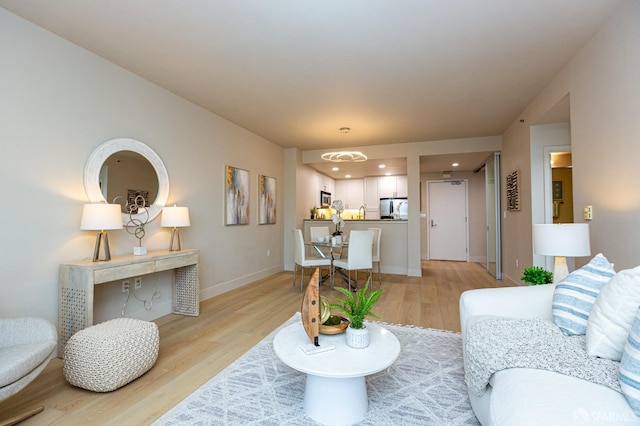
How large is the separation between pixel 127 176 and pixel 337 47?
2271 millimetres

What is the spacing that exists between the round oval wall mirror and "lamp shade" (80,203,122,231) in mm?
283

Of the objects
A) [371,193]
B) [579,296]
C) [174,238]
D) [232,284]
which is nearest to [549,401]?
[579,296]

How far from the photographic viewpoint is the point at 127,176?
283 centimetres

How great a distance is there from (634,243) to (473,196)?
5596 millimetres

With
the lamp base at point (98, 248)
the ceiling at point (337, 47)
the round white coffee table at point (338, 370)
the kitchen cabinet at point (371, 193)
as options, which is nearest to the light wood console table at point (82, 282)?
the lamp base at point (98, 248)

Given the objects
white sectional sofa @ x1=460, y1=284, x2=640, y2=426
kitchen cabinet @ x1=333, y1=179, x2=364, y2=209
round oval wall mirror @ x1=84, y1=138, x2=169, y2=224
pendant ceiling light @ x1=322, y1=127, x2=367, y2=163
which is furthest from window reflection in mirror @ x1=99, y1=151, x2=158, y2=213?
kitchen cabinet @ x1=333, y1=179, x2=364, y2=209

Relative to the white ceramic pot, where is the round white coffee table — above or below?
below

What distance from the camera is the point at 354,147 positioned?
5883mm

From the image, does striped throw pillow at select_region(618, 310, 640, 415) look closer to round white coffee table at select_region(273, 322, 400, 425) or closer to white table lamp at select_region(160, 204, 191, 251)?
round white coffee table at select_region(273, 322, 400, 425)

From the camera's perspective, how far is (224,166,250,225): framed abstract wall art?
422cm

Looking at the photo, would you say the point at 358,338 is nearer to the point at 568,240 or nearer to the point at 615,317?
the point at 615,317

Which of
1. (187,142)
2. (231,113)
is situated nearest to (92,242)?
(187,142)

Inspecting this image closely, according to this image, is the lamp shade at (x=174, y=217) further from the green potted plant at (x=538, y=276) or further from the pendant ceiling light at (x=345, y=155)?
the green potted plant at (x=538, y=276)

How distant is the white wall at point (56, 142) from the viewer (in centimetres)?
205
